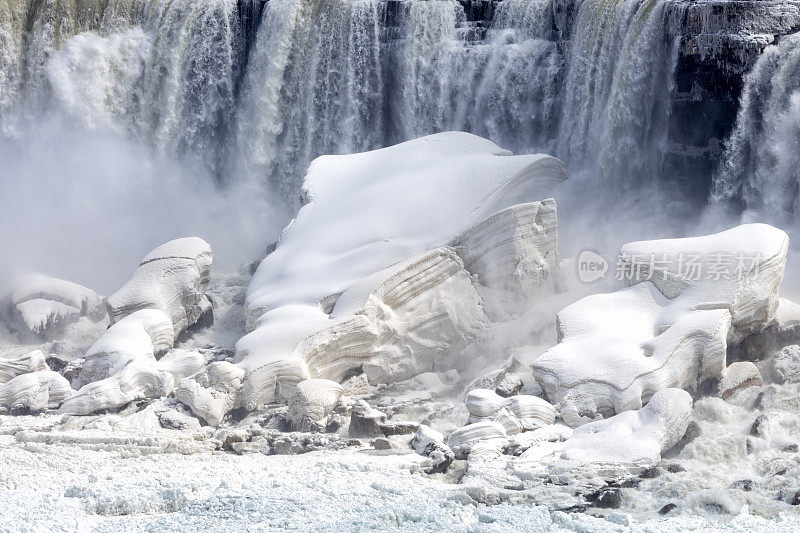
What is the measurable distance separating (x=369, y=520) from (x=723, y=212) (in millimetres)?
6531

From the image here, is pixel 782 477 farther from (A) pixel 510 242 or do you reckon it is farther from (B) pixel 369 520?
(A) pixel 510 242

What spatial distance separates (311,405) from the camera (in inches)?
330

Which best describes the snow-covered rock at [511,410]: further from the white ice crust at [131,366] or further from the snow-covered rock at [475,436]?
the white ice crust at [131,366]

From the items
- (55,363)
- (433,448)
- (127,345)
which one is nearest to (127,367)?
(127,345)

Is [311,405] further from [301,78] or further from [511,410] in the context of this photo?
[301,78]

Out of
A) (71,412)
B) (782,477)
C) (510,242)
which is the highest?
(510,242)

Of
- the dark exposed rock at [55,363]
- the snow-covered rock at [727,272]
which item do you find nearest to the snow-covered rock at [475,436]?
the snow-covered rock at [727,272]

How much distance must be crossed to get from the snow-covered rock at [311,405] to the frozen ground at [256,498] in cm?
59

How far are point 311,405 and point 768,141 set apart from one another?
224 inches

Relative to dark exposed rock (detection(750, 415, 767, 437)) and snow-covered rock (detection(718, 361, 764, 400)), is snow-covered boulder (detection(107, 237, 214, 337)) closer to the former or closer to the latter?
snow-covered rock (detection(718, 361, 764, 400))

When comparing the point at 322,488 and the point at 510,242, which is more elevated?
the point at 510,242

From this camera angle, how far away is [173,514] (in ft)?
22.0

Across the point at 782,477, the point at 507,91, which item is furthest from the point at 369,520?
the point at 507,91

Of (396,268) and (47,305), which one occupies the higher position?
(396,268)
